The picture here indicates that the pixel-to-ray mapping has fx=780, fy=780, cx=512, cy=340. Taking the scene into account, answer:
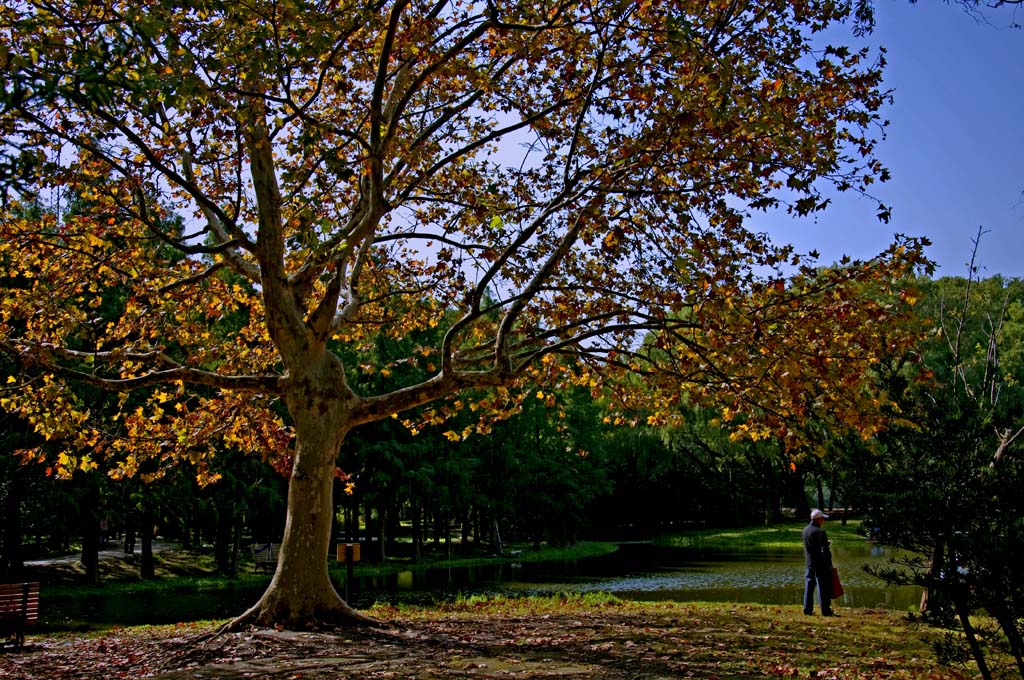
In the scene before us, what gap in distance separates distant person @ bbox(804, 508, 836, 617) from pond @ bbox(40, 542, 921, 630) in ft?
5.95

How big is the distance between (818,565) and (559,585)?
13.1 meters

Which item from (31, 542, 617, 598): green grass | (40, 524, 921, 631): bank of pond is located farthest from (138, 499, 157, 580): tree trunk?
(40, 524, 921, 631): bank of pond

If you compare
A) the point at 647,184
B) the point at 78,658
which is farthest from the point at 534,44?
the point at 78,658

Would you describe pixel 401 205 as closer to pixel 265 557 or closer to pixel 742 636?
pixel 742 636

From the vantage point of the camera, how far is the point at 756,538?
46.1m

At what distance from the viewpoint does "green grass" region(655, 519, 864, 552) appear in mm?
41938

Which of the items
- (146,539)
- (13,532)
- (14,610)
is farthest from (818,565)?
(146,539)

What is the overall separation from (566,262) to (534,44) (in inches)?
146

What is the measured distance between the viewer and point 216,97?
8805 millimetres

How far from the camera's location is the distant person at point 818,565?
43.5 ft

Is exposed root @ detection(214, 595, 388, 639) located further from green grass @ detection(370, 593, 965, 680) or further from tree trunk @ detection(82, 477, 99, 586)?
tree trunk @ detection(82, 477, 99, 586)

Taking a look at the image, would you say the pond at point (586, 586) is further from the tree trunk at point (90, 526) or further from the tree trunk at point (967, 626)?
the tree trunk at point (967, 626)

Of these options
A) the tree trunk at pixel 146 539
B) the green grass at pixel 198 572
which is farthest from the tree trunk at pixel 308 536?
the tree trunk at pixel 146 539

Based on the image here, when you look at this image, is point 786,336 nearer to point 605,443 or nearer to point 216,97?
point 216,97
